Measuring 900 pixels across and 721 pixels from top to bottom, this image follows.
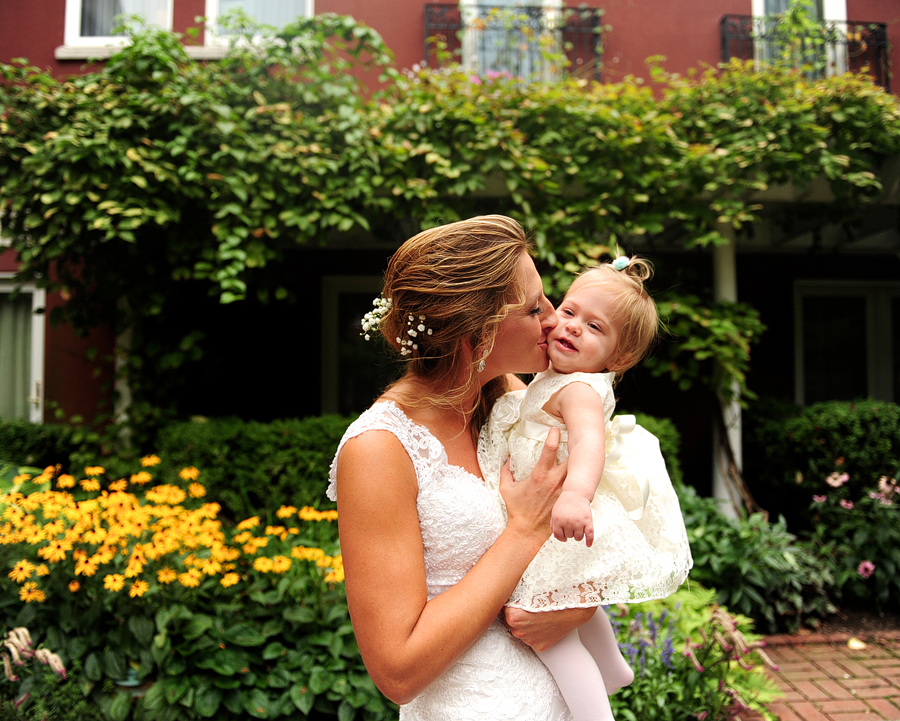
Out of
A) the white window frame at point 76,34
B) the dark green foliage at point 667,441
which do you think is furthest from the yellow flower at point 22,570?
the white window frame at point 76,34

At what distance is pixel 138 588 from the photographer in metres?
2.29

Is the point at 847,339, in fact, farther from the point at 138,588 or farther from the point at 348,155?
the point at 138,588

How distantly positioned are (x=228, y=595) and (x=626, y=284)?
2.26 meters

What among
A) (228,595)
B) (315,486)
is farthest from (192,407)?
(228,595)

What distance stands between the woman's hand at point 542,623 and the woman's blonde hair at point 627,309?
719mm

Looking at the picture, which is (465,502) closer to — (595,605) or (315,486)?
(595,605)

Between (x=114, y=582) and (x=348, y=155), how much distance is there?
9.55 feet

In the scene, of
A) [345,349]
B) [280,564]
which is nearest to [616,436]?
[280,564]

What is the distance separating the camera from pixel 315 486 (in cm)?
419

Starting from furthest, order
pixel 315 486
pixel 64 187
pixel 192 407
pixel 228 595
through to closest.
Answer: pixel 192 407 < pixel 315 486 < pixel 64 187 < pixel 228 595

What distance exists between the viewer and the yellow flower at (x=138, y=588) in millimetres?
2268

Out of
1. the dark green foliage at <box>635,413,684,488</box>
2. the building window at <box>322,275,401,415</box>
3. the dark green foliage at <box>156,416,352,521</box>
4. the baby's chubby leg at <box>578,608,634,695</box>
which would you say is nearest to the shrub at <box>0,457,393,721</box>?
the baby's chubby leg at <box>578,608,634,695</box>

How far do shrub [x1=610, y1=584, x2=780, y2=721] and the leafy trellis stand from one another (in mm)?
2143

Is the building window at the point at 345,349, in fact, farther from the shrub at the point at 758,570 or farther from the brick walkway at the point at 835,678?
the brick walkway at the point at 835,678
